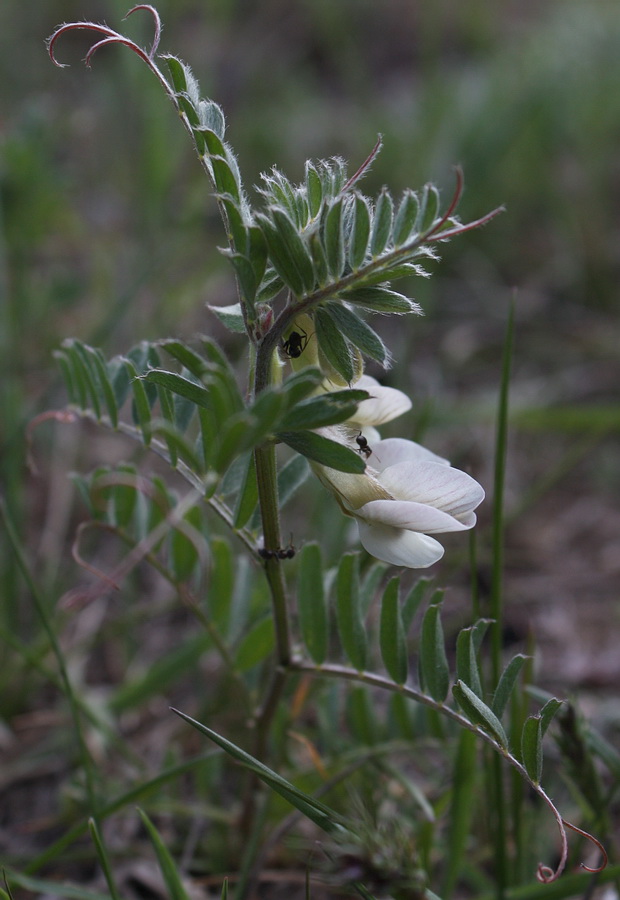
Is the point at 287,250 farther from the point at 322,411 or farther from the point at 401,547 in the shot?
the point at 401,547

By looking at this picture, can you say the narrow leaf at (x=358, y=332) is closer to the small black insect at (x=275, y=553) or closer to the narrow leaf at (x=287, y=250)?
the narrow leaf at (x=287, y=250)

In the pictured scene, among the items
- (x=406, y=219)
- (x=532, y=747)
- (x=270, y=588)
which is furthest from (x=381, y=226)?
(x=532, y=747)

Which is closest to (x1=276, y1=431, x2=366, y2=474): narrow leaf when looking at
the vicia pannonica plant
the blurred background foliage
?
the vicia pannonica plant

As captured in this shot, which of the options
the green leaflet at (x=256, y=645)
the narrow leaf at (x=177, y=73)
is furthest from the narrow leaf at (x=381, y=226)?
the green leaflet at (x=256, y=645)

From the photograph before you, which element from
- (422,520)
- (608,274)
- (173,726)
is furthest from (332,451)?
(608,274)

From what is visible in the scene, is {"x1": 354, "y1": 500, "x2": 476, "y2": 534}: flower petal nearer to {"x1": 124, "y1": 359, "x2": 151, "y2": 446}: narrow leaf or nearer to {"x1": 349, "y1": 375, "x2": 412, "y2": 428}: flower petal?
{"x1": 349, "y1": 375, "x2": 412, "y2": 428}: flower petal

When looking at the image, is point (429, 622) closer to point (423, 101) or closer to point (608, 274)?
point (608, 274)
